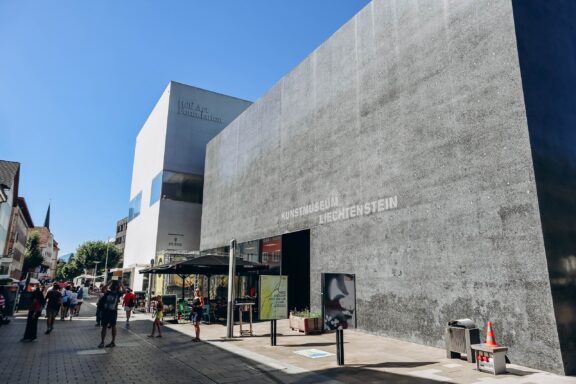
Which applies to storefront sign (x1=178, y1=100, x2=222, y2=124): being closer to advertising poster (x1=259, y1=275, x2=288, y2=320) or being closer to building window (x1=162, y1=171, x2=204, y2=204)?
building window (x1=162, y1=171, x2=204, y2=204)

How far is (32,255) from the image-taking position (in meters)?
67.5

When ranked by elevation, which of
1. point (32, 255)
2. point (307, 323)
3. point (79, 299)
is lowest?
point (307, 323)

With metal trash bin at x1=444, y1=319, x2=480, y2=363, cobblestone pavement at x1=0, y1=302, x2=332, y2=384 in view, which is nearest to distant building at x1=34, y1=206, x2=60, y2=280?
cobblestone pavement at x1=0, y1=302, x2=332, y2=384

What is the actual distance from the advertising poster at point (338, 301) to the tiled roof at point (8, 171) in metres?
39.7

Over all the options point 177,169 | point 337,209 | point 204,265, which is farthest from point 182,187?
point 337,209

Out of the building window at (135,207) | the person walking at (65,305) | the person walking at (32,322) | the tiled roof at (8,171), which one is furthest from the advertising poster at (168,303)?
the tiled roof at (8,171)

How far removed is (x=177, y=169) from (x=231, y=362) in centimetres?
2910

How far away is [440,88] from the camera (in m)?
11.8

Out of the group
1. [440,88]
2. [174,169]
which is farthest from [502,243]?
[174,169]

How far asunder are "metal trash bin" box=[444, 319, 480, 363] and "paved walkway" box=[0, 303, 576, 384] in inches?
12.4

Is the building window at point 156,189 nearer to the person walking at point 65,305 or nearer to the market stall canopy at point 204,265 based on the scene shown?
the person walking at point 65,305

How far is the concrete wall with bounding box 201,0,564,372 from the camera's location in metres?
9.25

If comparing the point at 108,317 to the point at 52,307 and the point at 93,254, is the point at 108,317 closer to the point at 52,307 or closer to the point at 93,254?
the point at 52,307

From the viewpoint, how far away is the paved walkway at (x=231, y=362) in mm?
7699
